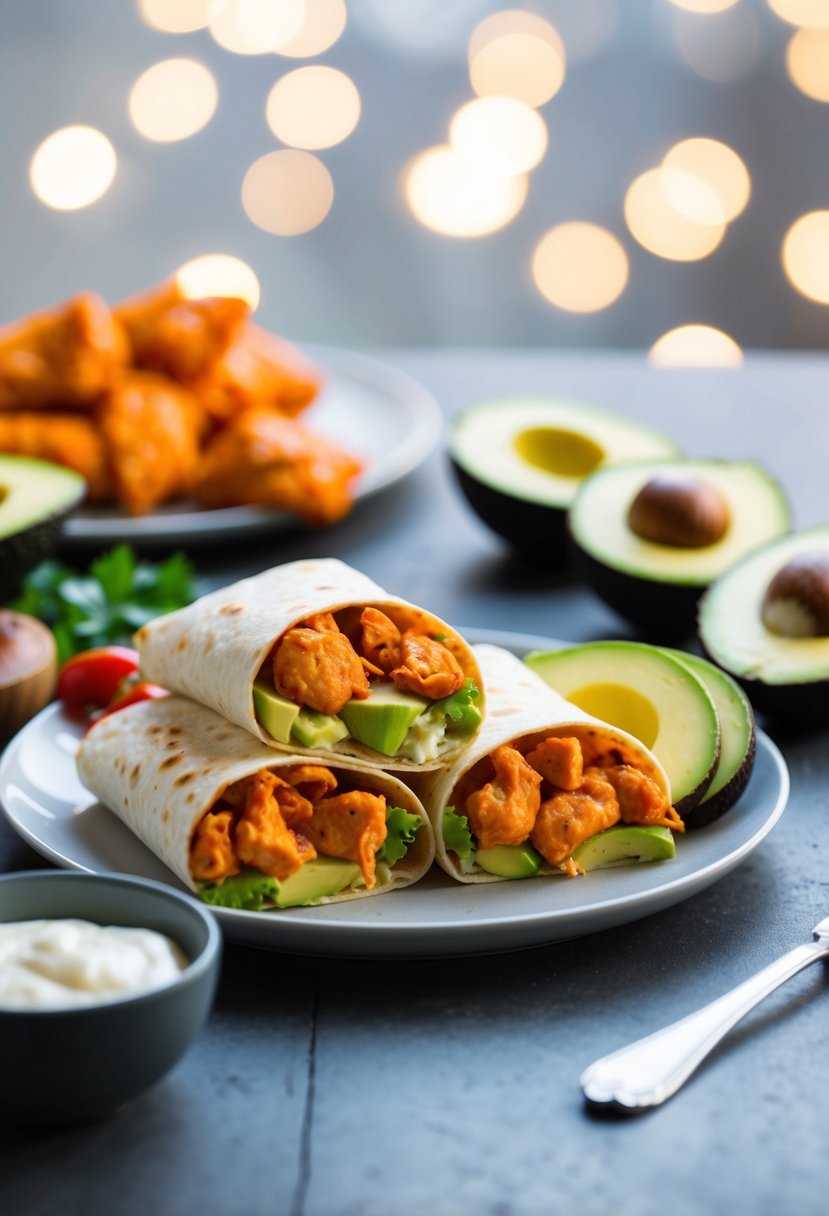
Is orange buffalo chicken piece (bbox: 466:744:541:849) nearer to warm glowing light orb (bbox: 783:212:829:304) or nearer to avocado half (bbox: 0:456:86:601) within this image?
avocado half (bbox: 0:456:86:601)

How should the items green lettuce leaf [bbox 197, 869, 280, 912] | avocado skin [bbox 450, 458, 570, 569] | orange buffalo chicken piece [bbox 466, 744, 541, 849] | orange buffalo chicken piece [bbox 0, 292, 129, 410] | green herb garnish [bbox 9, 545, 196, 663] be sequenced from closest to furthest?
green lettuce leaf [bbox 197, 869, 280, 912] → orange buffalo chicken piece [bbox 466, 744, 541, 849] → green herb garnish [bbox 9, 545, 196, 663] → avocado skin [bbox 450, 458, 570, 569] → orange buffalo chicken piece [bbox 0, 292, 129, 410]

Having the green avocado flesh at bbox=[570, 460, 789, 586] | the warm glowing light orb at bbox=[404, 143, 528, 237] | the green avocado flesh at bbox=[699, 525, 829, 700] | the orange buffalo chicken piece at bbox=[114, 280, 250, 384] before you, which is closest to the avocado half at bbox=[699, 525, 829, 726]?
the green avocado flesh at bbox=[699, 525, 829, 700]

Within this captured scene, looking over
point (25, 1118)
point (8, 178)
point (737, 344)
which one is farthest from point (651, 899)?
point (8, 178)

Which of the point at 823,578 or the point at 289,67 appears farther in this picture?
the point at 289,67

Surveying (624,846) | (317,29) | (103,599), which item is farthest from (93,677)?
(317,29)

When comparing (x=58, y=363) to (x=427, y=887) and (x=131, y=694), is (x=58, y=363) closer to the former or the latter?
(x=131, y=694)

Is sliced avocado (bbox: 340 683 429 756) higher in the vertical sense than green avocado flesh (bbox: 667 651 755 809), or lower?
higher

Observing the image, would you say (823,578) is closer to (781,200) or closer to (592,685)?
(592,685)
